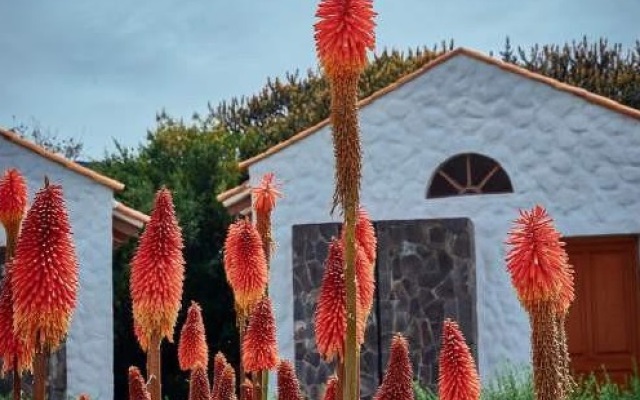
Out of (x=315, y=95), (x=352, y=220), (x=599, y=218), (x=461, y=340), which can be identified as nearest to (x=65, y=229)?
(x=352, y=220)

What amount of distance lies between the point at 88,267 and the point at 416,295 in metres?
3.89

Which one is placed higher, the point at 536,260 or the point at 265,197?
the point at 265,197

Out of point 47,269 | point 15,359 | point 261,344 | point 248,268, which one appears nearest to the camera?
point 47,269

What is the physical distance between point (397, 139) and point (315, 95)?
15.7 meters

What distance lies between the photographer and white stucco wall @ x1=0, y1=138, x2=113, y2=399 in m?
14.1

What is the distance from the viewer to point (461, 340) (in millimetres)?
3039

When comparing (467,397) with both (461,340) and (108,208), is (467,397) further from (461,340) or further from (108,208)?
(108,208)

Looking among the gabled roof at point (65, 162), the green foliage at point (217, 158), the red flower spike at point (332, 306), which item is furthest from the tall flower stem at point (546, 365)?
the gabled roof at point (65, 162)

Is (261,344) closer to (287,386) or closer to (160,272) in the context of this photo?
(287,386)

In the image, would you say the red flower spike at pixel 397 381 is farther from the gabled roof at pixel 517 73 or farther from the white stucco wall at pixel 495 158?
the white stucco wall at pixel 495 158

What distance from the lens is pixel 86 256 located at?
14523mm

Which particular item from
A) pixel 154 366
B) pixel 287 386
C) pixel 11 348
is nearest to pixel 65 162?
pixel 287 386

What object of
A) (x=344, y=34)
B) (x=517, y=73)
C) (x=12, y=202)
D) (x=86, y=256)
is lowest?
(x=12, y=202)

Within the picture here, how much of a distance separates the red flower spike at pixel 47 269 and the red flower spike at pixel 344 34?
692 mm
